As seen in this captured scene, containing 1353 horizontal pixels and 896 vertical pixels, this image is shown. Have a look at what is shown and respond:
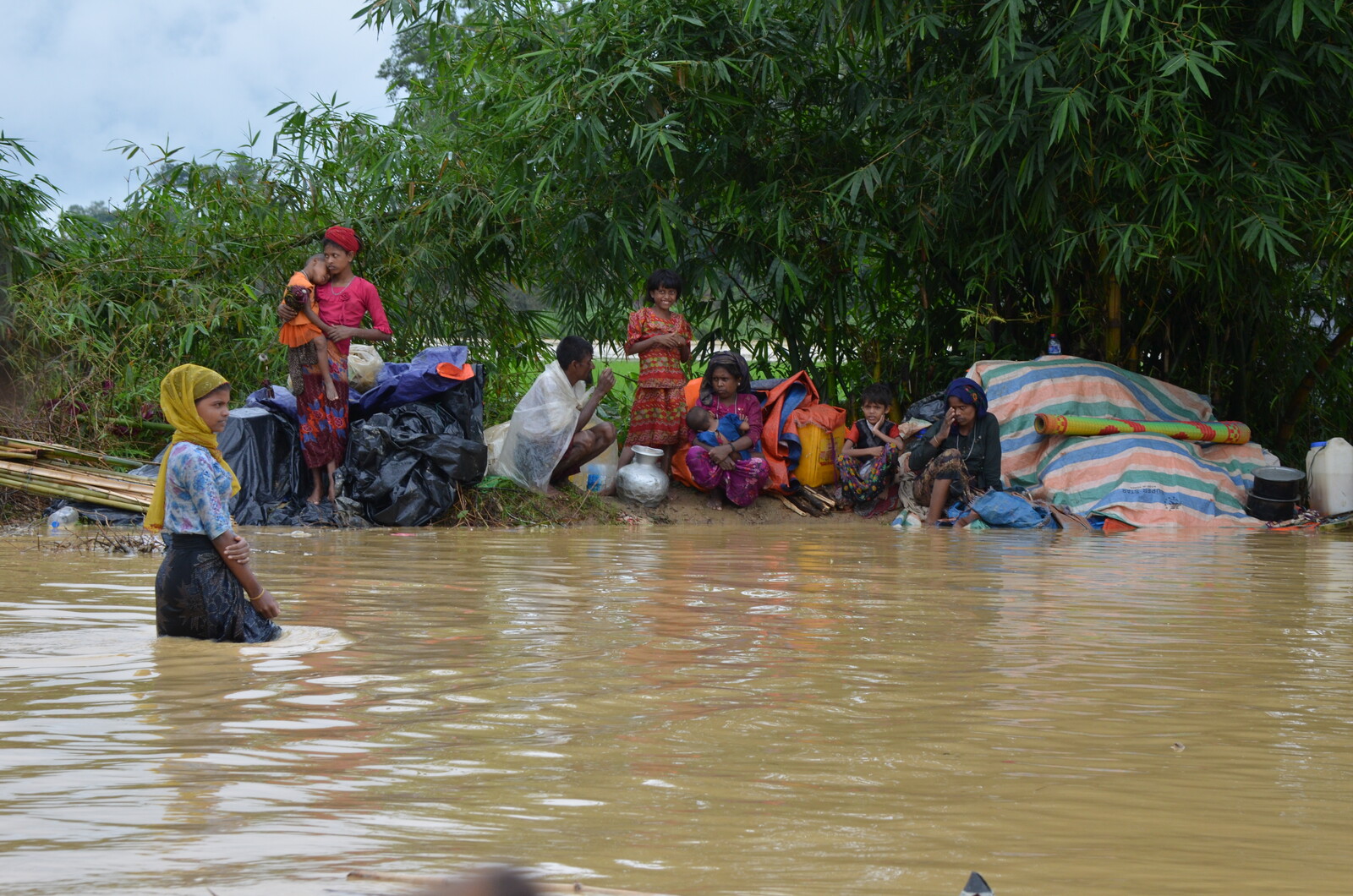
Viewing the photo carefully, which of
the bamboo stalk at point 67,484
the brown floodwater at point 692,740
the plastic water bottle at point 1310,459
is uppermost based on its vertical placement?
the plastic water bottle at point 1310,459

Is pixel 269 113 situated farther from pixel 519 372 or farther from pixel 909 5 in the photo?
pixel 909 5

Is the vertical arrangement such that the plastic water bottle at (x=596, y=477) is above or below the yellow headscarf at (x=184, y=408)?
below

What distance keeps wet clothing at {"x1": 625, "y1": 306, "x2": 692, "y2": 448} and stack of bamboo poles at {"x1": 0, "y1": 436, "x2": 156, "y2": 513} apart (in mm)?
3275

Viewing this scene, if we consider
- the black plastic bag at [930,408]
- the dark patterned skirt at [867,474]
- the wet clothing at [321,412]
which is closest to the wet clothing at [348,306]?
the wet clothing at [321,412]

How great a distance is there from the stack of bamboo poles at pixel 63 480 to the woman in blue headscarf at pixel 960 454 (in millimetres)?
4944

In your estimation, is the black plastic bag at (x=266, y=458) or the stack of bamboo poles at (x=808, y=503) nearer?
the black plastic bag at (x=266, y=458)

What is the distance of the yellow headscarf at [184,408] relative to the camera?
4.02m

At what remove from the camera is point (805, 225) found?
32.5 ft

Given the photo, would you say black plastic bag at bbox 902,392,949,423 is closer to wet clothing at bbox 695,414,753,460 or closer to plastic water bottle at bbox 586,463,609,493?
wet clothing at bbox 695,414,753,460

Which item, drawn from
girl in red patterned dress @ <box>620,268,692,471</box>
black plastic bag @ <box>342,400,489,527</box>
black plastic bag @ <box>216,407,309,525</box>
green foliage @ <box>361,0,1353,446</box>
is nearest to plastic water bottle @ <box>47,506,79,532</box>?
black plastic bag @ <box>216,407,309,525</box>

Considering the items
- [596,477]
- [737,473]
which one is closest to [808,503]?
[737,473]

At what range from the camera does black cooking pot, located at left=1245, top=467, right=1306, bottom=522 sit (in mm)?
8891

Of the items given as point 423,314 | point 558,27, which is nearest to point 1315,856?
point 558,27

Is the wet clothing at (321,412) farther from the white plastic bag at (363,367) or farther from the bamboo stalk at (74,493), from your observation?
the bamboo stalk at (74,493)
